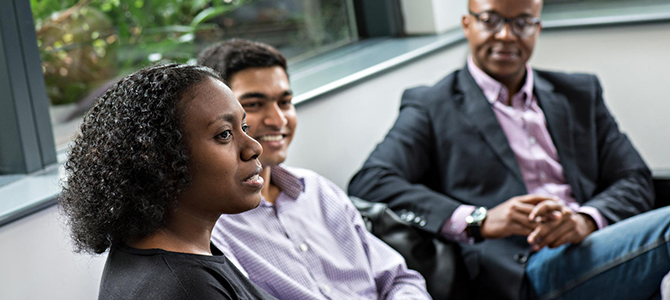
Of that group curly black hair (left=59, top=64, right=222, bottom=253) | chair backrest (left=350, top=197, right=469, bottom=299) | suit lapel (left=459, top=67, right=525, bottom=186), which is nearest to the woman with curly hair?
curly black hair (left=59, top=64, right=222, bottom=253)

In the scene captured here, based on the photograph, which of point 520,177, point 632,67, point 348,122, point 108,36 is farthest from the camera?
point 632,67

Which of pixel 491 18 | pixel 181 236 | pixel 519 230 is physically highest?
pixel 491 18

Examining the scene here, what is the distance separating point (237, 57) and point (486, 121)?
896mm

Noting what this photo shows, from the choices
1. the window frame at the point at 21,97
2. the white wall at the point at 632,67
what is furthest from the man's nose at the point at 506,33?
the window frame at the point at 21,97

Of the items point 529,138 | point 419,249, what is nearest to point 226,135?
point 419,249

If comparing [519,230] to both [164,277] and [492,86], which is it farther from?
[164,277]

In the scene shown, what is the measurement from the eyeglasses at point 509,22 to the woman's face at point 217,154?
1394 millimetres

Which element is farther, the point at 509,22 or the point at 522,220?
the point at 509,22

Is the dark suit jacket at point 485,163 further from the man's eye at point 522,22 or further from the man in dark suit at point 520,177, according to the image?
the man's eye at point 522,22

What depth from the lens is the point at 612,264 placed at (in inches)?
72.6

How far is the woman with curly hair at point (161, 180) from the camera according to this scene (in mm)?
958

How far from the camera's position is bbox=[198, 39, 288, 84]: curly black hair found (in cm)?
164

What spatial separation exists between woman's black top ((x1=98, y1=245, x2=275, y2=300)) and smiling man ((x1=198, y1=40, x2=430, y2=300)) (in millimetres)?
415

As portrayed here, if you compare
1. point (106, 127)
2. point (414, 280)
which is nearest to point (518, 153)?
point (414, 280)
